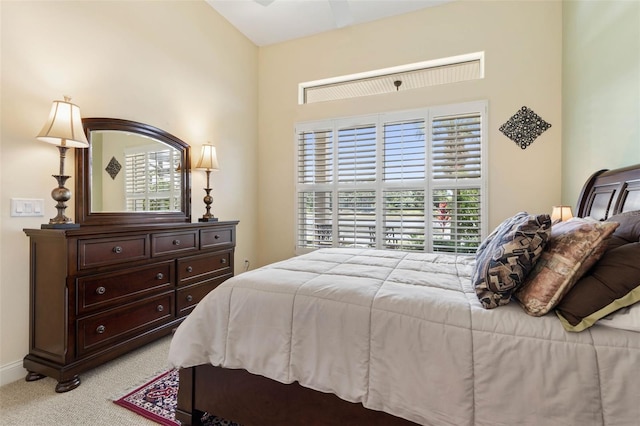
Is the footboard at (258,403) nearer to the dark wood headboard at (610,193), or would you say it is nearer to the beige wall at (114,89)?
the beige wall at (114,89)

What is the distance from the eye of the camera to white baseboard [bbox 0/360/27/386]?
181 centimetres

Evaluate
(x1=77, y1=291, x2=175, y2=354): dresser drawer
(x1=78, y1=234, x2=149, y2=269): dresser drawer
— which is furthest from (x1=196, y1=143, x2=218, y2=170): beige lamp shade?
(x1=77, y1=291, x2=175, y2=354): dresser drawer

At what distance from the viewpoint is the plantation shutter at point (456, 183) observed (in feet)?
10.4

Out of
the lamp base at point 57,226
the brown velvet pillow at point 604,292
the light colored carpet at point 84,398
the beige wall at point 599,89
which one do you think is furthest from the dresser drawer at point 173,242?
Result: the beige wall at point 599,89

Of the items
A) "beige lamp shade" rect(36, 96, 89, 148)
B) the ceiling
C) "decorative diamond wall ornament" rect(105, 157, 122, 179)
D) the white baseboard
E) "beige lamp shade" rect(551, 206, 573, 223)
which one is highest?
the ceiling

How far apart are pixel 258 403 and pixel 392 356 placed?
2.17ft

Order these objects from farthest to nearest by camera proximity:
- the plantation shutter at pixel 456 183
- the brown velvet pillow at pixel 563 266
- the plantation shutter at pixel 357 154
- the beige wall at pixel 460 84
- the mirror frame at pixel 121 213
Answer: the plantation shutter at pixel 357 154 < the plantation shutter at pixel 456 183 < the beige wall at pixel 460 84 < the mirror frame at pixel 121 213 < the brown velvet pillow at pixel 563 266

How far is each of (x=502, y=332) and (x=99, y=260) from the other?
7.43 ft

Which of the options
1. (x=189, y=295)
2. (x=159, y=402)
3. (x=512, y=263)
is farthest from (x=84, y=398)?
(x=512, y=263)

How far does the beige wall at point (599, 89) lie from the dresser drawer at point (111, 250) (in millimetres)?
3370

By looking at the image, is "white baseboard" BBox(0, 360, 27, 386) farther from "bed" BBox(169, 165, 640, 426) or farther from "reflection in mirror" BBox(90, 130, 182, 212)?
"bed" BBox(169, 165, 640, 426)

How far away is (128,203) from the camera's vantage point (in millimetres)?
2488

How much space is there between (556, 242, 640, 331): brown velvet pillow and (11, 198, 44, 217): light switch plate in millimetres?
2854

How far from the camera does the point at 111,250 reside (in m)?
2.02
